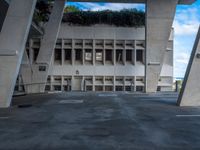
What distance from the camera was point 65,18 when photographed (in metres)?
23.4

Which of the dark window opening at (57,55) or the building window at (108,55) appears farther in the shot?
the building window at (108,55)

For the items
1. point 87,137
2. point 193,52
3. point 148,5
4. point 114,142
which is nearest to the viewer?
point 114,142

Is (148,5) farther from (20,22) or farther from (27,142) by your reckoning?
(27,142)

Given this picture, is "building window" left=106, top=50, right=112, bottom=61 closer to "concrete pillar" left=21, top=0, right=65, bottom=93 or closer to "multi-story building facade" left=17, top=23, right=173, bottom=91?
"multi-story building facade" left=17, top=23, right=173, bottom=91

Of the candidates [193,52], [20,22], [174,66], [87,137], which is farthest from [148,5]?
[87,137]

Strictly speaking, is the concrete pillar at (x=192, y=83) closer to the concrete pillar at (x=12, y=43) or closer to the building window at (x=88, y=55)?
the concrete pillar at (x=12, y=43)

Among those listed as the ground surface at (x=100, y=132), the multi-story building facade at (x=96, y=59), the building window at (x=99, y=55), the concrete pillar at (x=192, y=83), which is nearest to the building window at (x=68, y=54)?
the multi-story building facade at (x=96, y=59)

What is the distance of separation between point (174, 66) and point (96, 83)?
23.2ft

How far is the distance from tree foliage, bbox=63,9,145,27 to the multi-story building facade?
1.68 ft

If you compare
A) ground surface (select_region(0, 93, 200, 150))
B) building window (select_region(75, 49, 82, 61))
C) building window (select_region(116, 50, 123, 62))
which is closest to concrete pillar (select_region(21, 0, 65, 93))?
building window (select_region(75, 49, 82, 61))

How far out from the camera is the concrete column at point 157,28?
19.4m

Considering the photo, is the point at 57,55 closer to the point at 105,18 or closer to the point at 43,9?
the point at 43,9

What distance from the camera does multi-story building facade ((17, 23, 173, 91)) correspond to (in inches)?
901

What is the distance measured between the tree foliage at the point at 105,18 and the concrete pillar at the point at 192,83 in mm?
13538
